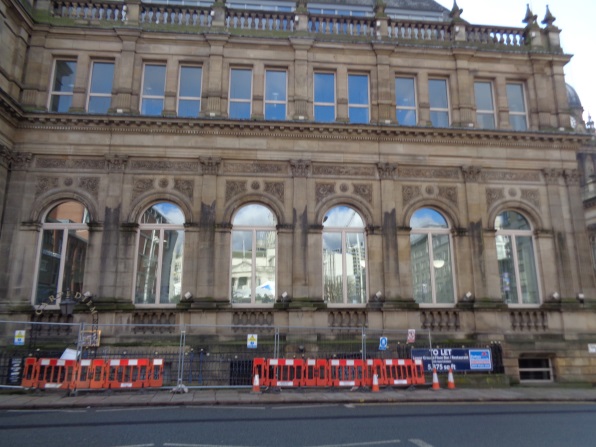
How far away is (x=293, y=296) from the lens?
17.2 metres

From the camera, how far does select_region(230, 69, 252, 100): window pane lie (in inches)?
757

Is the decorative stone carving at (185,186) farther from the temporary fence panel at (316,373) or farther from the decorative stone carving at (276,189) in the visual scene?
the temporary fence panel at (316,373)

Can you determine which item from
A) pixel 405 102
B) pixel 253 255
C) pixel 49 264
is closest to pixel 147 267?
pixel 49 264

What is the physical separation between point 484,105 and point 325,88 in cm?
719

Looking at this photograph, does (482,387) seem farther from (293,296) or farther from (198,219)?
(198,219)

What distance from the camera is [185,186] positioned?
18031mm

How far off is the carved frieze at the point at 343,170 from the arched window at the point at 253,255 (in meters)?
2.67

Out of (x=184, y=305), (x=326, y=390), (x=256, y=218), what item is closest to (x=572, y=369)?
(x=326, y=390)

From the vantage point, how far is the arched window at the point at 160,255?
1734 centimetres

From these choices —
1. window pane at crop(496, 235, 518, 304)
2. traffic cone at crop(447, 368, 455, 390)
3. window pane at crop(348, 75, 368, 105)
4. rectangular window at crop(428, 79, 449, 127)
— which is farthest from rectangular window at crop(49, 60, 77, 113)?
window pane at crop(496, 235, 518, 304)

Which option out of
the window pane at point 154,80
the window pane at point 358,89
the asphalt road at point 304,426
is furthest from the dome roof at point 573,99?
the asphalt road at point 304,426

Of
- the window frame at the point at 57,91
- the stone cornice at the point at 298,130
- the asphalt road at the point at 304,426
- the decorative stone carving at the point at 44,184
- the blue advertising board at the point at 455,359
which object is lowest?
the asphalt road at the point at 304,426

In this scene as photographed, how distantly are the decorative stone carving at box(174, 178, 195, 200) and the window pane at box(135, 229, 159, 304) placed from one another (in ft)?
6.04

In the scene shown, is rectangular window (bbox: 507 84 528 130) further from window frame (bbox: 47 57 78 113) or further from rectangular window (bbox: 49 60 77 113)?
Answer: rectangular window (bbox: 49 60 77 113)
